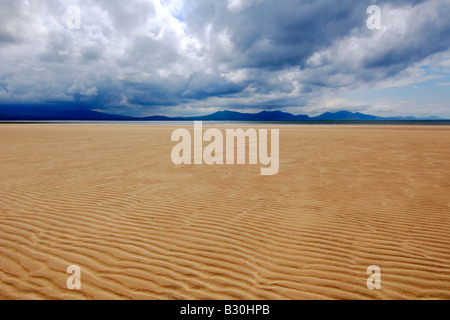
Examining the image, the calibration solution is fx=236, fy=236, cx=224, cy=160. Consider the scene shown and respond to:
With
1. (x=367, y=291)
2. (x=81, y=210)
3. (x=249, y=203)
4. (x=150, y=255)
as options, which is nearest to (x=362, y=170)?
(x=249, y=203)

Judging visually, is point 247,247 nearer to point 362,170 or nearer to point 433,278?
point 433,278

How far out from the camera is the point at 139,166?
9.05m

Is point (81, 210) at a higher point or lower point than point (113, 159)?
lower

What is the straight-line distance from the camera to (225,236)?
152 inches

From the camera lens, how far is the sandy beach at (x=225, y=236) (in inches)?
108

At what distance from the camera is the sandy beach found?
276cm

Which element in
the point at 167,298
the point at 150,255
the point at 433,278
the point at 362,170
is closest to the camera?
the point at 167,298

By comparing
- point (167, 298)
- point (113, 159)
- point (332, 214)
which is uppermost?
point (113, 159)

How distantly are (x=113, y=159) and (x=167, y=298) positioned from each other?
9036mm

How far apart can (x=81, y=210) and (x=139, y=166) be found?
427 cm

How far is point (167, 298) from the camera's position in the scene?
102 inches

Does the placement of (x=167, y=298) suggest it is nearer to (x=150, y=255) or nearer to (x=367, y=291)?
(x=150, y=255)

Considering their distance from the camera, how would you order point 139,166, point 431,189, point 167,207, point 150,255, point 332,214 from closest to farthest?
point 150,255
point 332,214
point 167,207
point 431,189
point 139,166

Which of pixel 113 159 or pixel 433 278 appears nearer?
pixel 433 278
